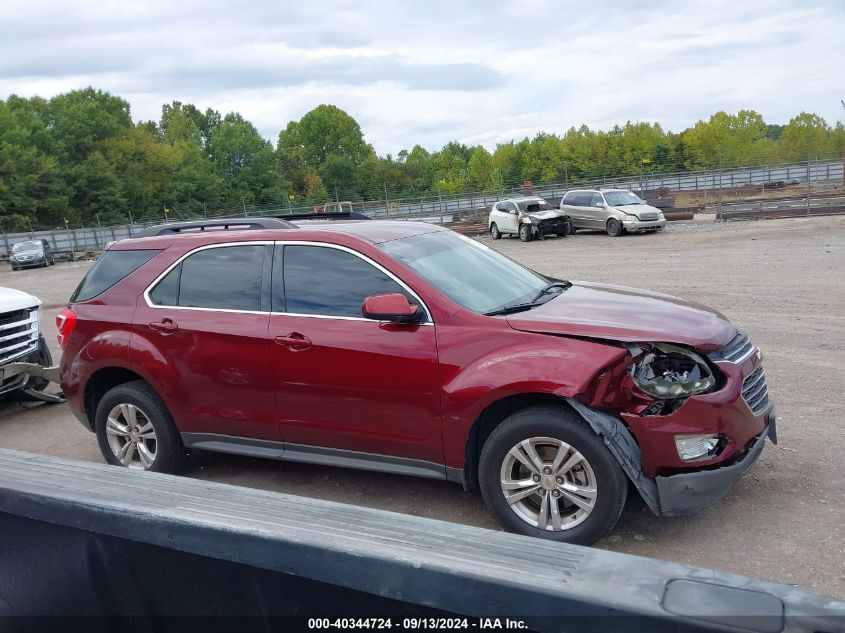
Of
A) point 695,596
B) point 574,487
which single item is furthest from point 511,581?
point 574,487

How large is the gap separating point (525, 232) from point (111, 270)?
21950 mm

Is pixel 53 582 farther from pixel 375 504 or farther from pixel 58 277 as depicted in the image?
pixel 58 277

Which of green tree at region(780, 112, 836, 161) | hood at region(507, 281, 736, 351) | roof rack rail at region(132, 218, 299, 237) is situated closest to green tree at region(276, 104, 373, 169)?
green tree at region(780, 112, 836, 161)

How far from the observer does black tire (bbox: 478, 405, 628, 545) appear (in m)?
3.91

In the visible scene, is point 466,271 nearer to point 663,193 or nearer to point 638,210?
point 638,210

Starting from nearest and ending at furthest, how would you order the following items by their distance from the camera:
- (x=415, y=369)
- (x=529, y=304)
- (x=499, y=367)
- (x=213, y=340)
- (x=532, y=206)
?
(x=499, y=367)
(x=415, y=369)
(x=529, y=304)
(x=213, y=340)
(x=532, y=206)

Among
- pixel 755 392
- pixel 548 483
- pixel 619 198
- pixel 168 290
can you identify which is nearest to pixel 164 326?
pixel 168 290

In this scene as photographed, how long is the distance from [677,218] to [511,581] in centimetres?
3052

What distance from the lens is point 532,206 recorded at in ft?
90.7

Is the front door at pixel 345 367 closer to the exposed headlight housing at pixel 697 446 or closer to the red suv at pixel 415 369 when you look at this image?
the red suv at pixel 415 369

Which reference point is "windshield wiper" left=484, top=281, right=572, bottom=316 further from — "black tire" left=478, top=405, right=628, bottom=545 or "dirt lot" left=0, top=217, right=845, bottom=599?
"dirt lot" left=0, top=217, right=845, bottom=599

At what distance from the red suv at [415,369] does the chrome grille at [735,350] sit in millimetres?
13

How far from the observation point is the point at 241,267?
523 cm

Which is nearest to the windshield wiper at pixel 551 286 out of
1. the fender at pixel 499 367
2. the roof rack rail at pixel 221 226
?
the fender at pixel 499 367
